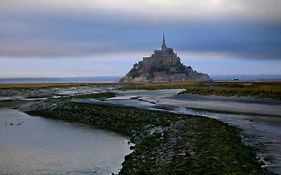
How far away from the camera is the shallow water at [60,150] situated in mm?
22922

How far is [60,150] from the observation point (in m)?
28.6

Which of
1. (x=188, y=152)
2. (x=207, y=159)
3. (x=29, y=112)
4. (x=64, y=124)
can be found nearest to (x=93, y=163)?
(x=188, y=152)

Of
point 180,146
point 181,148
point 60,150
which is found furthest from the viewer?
point 60,150

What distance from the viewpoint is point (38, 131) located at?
1553 inches

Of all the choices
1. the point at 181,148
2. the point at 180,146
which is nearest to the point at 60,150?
the point at 180,146

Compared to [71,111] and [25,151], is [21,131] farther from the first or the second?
[71,111]

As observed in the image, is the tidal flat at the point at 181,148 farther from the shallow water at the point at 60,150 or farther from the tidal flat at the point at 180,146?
the shallow water at the point at 60,150

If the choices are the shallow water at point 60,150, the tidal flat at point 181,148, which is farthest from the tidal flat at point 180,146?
the shallow water at point 60,150

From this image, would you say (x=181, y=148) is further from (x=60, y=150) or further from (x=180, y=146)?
(x=60, y=150)

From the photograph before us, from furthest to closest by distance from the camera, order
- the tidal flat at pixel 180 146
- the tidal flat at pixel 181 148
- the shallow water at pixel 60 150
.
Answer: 1. the shallow water at pixel 60 150
2. the tidal flat at pixel 180 146
3. the tidal flat at pixel 181 148

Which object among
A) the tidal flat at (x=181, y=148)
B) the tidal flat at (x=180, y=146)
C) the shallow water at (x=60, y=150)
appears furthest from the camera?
the shallow water at (x=60, y=150)

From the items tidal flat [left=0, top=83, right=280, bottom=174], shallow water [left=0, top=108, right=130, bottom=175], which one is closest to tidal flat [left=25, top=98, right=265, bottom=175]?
tidal flat [left=0, top=83, right=280, bottom=174]

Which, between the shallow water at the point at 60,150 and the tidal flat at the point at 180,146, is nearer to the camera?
the tidal flat at the point at 180,146

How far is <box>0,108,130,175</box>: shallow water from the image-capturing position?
75.2ft
